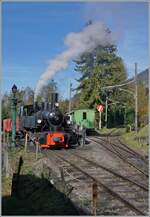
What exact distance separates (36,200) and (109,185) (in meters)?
2.19

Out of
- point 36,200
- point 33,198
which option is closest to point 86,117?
point 33,198

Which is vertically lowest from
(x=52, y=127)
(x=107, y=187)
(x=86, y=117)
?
(x=107, y=187)

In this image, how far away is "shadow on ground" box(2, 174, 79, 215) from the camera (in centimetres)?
876

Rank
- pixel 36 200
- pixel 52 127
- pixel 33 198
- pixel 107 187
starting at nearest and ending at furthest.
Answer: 1. pixel 36 200
2. pixel 33 198
3. pixel 107 187
4. pixel 52 127

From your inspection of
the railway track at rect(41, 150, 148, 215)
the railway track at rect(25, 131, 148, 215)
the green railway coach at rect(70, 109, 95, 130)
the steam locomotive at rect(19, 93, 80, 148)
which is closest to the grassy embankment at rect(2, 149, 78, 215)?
the railway track at rect(25, 131, 148, 215)

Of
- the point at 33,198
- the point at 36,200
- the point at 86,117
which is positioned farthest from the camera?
the point at 86,117

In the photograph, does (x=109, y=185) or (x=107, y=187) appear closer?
(x=107, y=187)

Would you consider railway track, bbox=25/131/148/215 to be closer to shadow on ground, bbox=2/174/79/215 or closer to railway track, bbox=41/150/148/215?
railway track, bbox=41/150/148/215

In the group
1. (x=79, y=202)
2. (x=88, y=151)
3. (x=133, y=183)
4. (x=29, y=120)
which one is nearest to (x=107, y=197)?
(x=79, y=202)

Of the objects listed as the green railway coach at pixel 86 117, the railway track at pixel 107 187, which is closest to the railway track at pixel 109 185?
the railway track at pixel 107 187

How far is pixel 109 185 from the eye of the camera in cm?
1177

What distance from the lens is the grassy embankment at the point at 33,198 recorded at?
8.79 metres

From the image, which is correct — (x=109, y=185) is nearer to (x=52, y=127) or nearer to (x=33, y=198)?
(x=33, y=198)

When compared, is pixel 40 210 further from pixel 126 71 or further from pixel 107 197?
pixel 126 71
